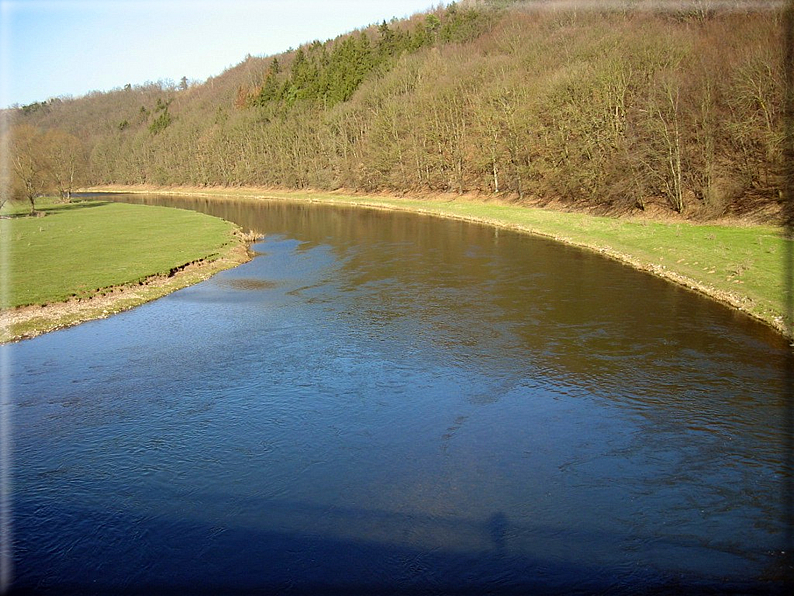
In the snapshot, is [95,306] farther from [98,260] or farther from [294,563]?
[294,563]

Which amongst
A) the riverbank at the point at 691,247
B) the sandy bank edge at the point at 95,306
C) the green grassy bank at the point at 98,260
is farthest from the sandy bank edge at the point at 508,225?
the sandy bank edge at the point at 95,306

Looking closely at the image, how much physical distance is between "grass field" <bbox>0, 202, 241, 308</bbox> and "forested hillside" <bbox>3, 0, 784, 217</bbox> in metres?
24.6

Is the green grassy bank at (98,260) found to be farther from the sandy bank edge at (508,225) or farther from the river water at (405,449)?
the sandy bank edge at (508,225)

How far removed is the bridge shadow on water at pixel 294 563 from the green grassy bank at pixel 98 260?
16217 mm

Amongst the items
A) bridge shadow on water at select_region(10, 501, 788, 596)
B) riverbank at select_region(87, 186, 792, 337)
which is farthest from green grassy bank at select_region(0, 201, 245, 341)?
riverbank at select_region(87, 186, 792, 337)

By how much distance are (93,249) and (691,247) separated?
40709 mm

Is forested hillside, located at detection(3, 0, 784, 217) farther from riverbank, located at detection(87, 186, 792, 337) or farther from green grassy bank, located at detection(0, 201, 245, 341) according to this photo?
green grassy bank, located at detection(0, 201, 245, 341)

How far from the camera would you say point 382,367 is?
20.1m

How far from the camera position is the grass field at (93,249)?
103 feet

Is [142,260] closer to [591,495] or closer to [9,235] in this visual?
[9,235]

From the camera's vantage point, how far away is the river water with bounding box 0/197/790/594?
10.3 m

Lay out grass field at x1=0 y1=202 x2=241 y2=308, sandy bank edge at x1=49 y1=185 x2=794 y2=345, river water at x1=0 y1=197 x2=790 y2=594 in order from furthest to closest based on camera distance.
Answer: grass field at x1=0 y1=202 x2=241 y2=308, sandy bank edge at x1=49 y1=185 x2=794 y2=345, river water at x1=0 y1=197 x2=790 y2=594

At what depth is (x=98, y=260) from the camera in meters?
39.3

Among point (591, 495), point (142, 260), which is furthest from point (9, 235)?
point (591, 495)
